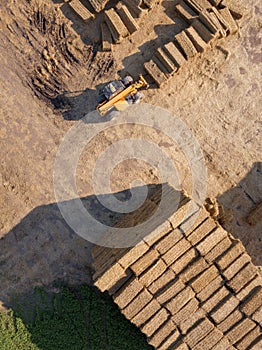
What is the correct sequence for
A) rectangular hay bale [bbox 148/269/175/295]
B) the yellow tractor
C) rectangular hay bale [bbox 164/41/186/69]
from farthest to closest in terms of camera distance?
1. rectangular hay bale [bbox 164/41/186/69]
2. the yellow tractor
3. rectangular hay bale [bbox 148/269/175/295]

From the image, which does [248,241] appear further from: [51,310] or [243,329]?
[51,310]

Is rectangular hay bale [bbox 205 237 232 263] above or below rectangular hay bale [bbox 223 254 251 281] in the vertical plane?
above

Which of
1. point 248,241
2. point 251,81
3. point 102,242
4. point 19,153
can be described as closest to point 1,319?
point 102,242

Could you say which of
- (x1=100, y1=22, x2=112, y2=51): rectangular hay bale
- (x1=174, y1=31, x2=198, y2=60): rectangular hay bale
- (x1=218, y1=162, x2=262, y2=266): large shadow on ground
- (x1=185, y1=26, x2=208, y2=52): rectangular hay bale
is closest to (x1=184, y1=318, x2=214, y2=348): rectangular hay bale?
(x1=218, y1=162, x2=262, y2=266): large shadow on ground

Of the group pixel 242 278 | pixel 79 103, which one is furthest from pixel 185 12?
pixel 242 278

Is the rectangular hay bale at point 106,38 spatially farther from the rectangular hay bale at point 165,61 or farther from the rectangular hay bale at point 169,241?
the rectangular hay bale at point 169,241

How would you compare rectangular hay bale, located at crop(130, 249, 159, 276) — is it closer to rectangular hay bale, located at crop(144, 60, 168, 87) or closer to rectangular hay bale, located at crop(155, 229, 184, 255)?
rectangular hay bale, located at crop(155, 229, 184, 255)

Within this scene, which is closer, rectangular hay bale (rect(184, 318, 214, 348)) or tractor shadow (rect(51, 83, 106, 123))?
rectangular hay bale (rect(184, 318, 214, 348))
